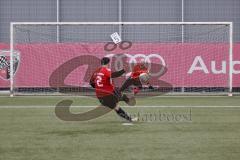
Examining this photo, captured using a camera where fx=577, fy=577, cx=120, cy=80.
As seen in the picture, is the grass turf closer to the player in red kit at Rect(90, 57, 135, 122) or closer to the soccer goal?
the soccer goal

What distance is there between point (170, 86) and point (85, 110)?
35.5 feet

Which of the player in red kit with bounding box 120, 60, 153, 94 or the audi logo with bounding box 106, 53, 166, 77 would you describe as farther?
the audi logo with bounding box 106, 53, 166, 77

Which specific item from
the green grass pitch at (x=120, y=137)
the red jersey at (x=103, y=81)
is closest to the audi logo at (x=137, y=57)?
the green grass pitch at (x=120, y=137)

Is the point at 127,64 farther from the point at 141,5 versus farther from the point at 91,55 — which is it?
the point at 141,5

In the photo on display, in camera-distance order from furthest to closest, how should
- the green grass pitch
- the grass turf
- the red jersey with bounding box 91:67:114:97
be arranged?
the grass turf
the red jersey with bounding box 91:67:114:97
the green grass pitch

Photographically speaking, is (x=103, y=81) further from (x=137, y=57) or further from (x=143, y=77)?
(x=137, y=57)

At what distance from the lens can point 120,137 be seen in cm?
1140

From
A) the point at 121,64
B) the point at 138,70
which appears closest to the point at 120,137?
the point at 138,70

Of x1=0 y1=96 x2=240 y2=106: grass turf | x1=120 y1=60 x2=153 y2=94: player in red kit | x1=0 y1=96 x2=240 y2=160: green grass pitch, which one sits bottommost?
x1=0 y1=96 x2=240 y2=106: grass turf

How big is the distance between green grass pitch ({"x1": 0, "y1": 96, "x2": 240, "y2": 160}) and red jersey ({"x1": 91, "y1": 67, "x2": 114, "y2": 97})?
0.81 meters

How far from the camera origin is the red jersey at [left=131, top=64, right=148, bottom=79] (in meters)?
26.3

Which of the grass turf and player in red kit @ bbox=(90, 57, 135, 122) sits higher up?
player in red kit @ bbox=(90, 57, 135, 122)

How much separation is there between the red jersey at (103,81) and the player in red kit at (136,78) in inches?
458

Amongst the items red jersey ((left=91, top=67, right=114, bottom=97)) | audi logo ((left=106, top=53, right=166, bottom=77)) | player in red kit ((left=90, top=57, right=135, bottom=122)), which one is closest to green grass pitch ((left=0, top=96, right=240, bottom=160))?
player in red kit ((left=90, top=57, right=135, bottom=122))
